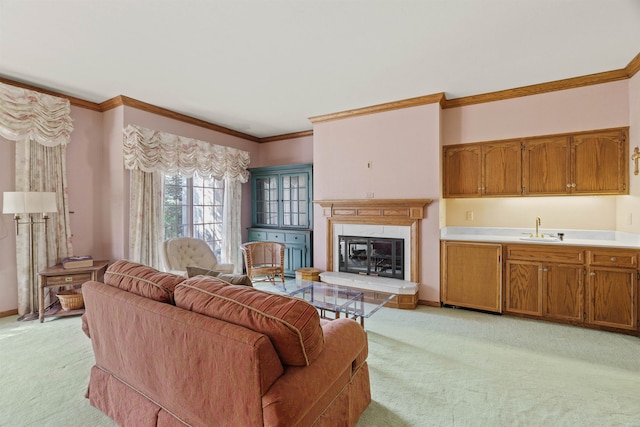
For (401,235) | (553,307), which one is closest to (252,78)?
(401,235)

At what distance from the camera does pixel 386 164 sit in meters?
4.32

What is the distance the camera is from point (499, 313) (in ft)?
11.9

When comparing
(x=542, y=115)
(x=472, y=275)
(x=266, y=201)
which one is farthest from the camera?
(x=266, y=201)

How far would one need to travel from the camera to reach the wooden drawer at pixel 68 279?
3.41 meters

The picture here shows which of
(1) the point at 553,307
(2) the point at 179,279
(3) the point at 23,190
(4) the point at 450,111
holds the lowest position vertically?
(1) the point at 553,307

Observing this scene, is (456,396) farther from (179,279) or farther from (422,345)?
(179,279)

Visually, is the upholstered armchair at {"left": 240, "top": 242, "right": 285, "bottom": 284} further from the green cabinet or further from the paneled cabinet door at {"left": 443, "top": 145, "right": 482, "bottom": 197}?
the paneled cabinet door at {"left": 443, "top": 145, "right": 482, "bottom": 197}

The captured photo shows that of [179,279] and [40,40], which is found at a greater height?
[40,40]

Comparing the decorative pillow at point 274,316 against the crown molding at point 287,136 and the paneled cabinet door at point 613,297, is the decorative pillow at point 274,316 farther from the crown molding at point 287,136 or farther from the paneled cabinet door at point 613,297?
the crown molding at point 287,136

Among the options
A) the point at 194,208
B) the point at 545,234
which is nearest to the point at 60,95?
the point at 194,208

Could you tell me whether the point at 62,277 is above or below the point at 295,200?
below

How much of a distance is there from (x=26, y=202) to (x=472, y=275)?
5088mm

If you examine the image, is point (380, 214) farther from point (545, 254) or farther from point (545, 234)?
point (545, 234)

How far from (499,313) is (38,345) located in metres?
4.80
